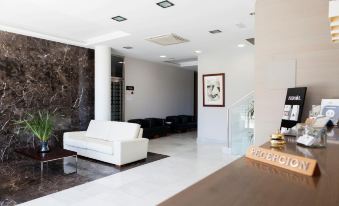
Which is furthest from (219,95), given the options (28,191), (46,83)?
(28,191)

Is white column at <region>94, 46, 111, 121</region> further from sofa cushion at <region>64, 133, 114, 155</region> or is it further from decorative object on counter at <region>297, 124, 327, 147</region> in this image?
decorative object on counter at <region>297, 124, 327, 147</region>

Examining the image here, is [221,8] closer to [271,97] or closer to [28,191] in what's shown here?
[271,97]

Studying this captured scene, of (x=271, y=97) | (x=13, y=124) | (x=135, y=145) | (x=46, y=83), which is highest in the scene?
(x=46, y=83)

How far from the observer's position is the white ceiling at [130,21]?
145 inches

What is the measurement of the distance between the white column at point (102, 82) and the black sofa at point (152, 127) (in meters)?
1.50

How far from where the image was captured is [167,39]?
5.48 m

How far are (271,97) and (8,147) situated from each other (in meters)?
5.52

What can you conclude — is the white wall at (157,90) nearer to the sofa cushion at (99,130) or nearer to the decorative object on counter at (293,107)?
the sofa cushion at (99,130)

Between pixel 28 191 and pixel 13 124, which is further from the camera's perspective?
pixel 13 124

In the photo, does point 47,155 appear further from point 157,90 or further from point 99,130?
point 157,90

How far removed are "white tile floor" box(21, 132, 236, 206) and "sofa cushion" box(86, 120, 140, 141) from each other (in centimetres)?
84

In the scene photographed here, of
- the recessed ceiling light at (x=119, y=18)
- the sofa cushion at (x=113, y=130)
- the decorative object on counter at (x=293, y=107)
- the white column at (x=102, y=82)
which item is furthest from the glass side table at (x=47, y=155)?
the decorative object on counter at (x=293, y=107)

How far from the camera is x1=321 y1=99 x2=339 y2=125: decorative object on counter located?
2.03 m

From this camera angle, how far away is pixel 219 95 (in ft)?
23.5
